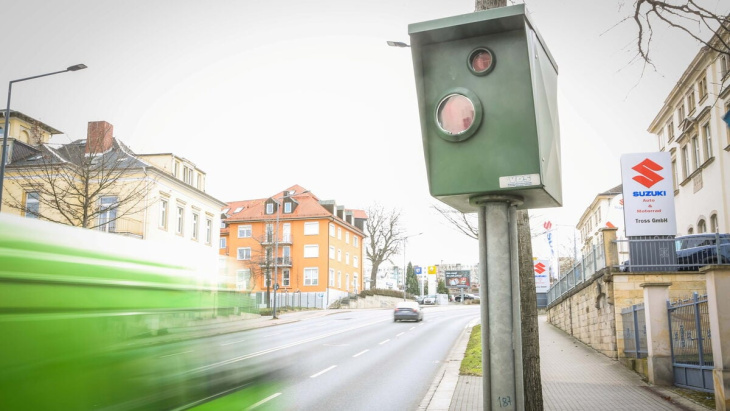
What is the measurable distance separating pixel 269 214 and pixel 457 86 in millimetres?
72500

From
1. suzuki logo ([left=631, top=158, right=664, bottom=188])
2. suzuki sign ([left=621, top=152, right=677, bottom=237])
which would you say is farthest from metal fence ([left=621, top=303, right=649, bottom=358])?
suzuki logo ([left=631, top=158, right=664, bottom=188])

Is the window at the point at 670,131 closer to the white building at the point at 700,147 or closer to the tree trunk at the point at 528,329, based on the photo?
the white building at the point at 700,147

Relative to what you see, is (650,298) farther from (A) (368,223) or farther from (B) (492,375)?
(A) (368,223)

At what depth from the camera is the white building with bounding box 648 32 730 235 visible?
89.6ft

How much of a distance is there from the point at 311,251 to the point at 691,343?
60832 mm

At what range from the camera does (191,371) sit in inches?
145

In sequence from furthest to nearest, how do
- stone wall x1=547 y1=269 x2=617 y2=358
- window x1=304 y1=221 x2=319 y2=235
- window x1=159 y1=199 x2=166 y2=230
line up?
window x1=304 y1=221 x2=319 y2=235
window x1=159 y1=199 x2=166 y2=230
stone wall x1=547 y1=269 x2=617 y2=358

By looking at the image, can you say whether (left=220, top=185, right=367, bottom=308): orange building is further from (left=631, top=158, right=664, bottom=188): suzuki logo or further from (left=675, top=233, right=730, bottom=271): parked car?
(left=631, top=158, right=664, bottom=188): suzuki logo

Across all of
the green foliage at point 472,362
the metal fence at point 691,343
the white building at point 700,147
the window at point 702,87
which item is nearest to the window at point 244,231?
the white building at point 700,147

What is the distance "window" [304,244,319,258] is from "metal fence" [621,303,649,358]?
56.0m

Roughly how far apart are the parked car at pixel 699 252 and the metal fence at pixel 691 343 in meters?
3.25

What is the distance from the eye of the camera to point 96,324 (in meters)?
2.89

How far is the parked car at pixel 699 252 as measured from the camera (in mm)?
16016

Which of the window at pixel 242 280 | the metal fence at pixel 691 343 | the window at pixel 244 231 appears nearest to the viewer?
the window at pixel 242 280
